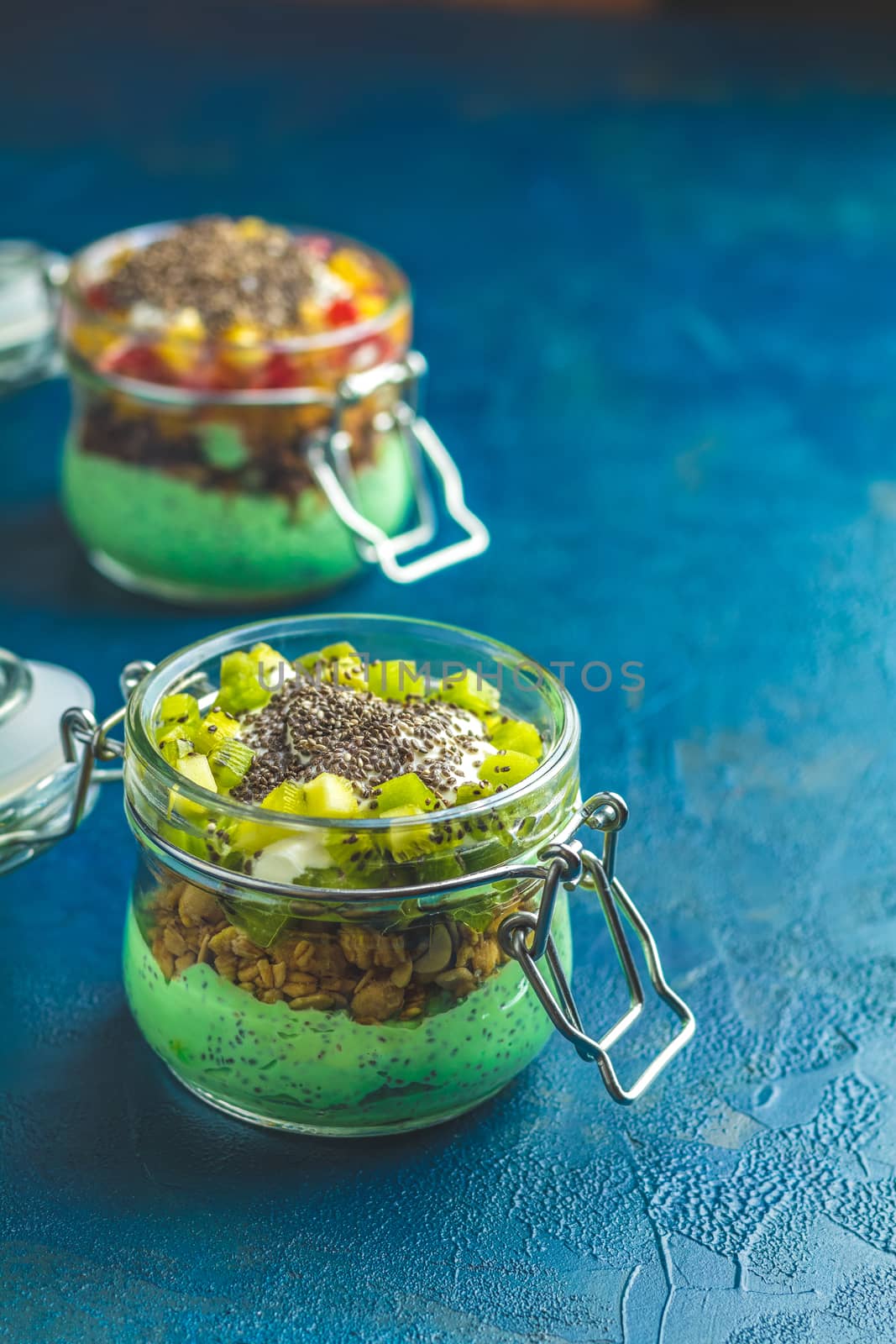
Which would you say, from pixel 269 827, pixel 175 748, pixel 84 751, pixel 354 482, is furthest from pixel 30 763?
pixel 354 482

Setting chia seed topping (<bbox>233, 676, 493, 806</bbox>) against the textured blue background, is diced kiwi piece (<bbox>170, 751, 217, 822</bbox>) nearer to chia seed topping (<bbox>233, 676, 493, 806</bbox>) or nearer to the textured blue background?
chia seed topping (<bbox>233, 676, 493, 806</bbox>)

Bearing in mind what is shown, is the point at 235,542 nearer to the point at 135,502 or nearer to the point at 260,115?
the point at 135,502

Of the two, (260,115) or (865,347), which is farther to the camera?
(260,115)

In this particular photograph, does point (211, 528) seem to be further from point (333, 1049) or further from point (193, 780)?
point (333, 1049)

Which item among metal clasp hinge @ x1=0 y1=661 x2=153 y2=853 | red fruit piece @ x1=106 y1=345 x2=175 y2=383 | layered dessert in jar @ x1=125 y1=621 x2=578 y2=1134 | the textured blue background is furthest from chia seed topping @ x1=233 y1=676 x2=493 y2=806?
red fruit piece @ x1=106 y1=345 x2=175 y2=383

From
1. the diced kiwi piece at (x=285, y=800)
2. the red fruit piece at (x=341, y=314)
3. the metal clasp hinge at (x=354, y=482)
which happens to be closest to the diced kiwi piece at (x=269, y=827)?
the diced kiwi piece at (x=285, y=800)

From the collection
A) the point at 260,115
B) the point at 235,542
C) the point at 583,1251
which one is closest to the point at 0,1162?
the point at 583,1251

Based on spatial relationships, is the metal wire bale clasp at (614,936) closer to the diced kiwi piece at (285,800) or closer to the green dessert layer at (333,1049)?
the green dessert layer at (333,1049)
